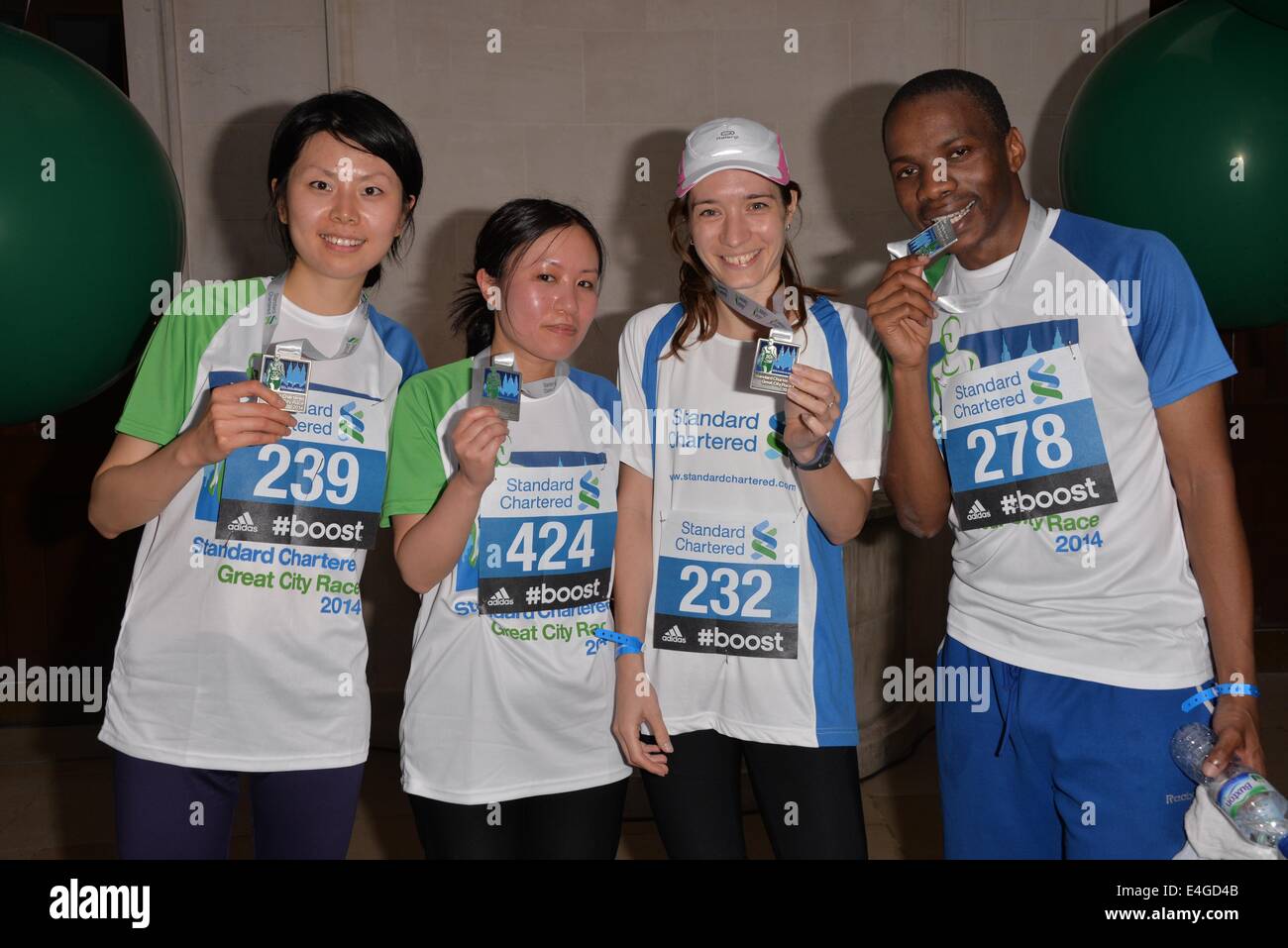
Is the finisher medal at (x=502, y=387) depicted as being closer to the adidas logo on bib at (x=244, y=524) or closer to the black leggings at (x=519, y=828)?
the adidas logo on bib at (x=244, y=524)

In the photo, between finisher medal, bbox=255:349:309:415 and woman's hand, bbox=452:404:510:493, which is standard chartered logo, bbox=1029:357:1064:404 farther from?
finisher medal, bbox=255:349:309:415

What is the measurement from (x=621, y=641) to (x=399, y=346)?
717 mm

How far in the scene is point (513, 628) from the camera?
2014 mm

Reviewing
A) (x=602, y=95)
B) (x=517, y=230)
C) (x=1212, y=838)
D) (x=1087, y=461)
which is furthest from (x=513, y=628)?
(x=602, y=95)

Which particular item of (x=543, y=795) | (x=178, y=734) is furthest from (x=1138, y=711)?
(x=178, y=734)

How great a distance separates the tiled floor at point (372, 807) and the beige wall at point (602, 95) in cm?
199

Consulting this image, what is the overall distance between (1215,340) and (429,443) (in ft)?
4.57

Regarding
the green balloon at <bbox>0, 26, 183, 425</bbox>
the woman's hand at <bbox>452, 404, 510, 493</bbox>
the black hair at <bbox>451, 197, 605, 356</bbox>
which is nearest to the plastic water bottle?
the woman's hand at <bbox>452, 404, 510, 493</bbox>

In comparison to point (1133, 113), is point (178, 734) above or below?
below

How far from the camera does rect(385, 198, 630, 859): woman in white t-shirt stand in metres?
1.98

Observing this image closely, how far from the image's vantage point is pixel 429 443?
2.08 m

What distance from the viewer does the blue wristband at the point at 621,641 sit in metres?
2.05

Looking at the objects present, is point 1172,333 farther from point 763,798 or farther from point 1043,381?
point 763,798
